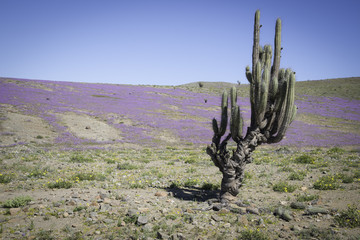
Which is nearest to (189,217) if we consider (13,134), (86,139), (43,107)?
(86,139)

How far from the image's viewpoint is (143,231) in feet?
16.6

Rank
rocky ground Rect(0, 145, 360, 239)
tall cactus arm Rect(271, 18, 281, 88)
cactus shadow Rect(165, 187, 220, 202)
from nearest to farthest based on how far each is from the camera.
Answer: rocky ground Rect(0, 145, 360, 239) < cactus shadow Rect(165, 187, 220, 202) < tall cactus arm Rect(271, 18, 281, 88)

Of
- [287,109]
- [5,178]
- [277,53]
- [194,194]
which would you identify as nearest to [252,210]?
[194,194]

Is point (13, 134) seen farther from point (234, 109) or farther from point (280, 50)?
point (280, 50)

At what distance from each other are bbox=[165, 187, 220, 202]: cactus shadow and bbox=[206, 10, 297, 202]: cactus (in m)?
0.72

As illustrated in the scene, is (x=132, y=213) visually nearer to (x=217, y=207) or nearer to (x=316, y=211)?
(x=217, y=207)

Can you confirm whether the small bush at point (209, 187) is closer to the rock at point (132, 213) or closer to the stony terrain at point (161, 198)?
the stony terrain at point (161, 198)

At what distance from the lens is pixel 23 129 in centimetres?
1973

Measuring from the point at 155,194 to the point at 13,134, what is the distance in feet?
55.6

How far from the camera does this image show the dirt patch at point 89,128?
69.8 feet

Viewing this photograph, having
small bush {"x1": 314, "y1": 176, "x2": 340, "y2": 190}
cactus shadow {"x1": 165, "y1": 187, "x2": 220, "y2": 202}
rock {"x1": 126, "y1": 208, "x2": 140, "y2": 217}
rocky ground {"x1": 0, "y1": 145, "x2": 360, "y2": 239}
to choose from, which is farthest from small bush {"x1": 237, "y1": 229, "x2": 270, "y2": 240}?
small bush {"x1": 314, "y1": 176, "x2": 340, "y2": 190}

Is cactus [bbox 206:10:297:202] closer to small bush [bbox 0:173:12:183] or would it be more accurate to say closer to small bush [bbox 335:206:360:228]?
small bush [bbox 335:206:360:228]

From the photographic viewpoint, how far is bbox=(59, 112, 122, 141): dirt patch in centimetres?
2128

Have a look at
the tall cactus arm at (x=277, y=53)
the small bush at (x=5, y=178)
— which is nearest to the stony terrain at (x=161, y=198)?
the small bush at (x=5, y=178)
